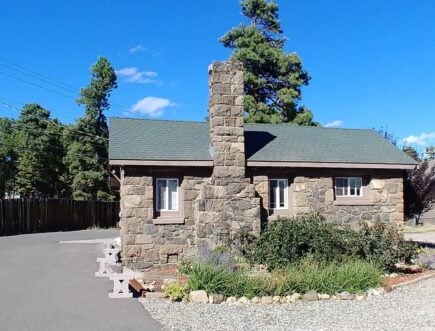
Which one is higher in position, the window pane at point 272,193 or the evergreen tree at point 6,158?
the evergreen tree at point 6,158


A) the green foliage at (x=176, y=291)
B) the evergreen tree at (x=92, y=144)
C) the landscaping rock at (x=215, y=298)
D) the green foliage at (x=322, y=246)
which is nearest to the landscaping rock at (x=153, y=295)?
the green foliage at (x=176, y=291)

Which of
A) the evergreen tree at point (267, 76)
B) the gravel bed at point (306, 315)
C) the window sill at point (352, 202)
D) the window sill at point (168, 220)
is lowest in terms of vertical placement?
the gravel bed at point (306, 315)

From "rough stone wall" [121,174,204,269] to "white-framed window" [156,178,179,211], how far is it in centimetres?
34

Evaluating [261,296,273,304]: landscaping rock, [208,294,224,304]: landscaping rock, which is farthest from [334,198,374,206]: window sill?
[208,294,224,304]: landscaping rock

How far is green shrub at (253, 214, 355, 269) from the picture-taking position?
1215 cm

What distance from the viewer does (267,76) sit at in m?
30.5

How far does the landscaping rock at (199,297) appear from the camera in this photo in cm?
955

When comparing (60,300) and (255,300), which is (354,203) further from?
(60,300)

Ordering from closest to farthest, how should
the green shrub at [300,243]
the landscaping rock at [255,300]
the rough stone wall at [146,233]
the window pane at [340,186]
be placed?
the landscaping rock at [255,300] → the green shrub at [300,243] → the rough stone wall at [146,233] → the window pane at [340,186]

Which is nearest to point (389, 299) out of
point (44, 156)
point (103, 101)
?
point (103, 101)

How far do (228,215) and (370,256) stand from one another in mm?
3806

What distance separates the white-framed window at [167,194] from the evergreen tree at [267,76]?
1461 centimetres

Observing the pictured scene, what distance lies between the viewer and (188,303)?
9.48 m

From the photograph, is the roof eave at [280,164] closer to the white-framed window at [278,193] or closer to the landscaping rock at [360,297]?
the white-framed window at [278,193]
